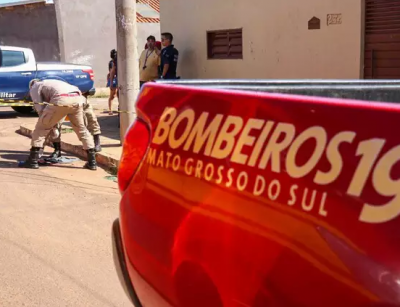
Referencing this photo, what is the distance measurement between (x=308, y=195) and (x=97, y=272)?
116 inches

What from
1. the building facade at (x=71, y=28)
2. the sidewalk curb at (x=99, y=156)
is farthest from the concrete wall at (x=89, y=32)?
the sidewalk curb at (x=99, y=156)

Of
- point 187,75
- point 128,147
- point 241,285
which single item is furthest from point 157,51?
point 241,285

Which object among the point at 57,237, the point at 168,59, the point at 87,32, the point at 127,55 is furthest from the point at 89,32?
the point at 57,237

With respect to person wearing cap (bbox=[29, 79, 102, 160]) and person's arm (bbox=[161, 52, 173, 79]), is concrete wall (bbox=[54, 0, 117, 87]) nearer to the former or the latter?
person's arm (bbox=[161, 52, 173, 79])

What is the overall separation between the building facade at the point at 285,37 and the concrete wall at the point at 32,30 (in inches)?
374

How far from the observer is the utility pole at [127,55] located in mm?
7840

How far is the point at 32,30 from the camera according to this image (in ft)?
69.2

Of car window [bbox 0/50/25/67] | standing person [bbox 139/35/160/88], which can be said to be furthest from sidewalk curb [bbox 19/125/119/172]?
car window [bbox 0/50/25/67]

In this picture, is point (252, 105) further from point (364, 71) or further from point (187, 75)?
point (187, 75)

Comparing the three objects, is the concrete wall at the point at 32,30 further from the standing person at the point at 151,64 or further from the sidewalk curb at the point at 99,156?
the sidewalk curb at the point at 99,156

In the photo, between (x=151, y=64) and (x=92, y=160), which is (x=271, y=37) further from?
(x=92, y=160)

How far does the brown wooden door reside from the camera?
826 centimetres

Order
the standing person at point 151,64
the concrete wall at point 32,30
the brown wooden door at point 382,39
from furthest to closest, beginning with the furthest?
the concrete wall at point 32,30
the standing person at point 151,64
the brown wooden door at point 382,39

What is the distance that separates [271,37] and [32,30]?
44.3 feet
